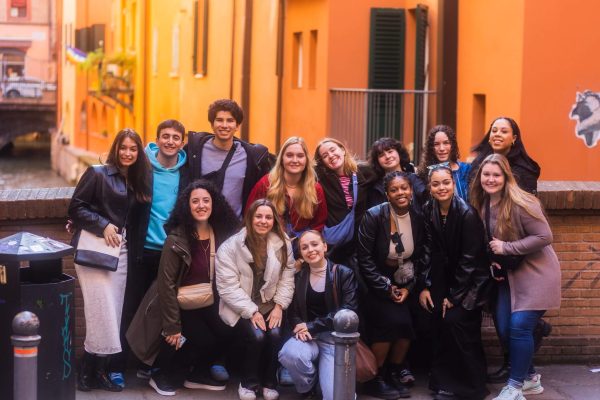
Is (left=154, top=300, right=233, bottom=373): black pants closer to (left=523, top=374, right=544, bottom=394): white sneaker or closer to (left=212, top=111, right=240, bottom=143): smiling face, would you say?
(left=212, top=111, right=240, bottom=143): smiling face

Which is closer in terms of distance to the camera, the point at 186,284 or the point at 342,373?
the point at 342,373

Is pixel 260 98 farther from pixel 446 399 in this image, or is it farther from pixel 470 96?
pixel 446 399

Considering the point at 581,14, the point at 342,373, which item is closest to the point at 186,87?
the point at 581,14

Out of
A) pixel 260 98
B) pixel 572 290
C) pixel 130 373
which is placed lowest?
pixel 130 373

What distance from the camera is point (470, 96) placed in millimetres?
18969

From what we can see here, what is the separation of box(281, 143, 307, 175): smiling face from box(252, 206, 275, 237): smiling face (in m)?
0.44

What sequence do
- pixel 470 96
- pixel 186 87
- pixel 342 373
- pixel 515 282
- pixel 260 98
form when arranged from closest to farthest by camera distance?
1. pixel 342 373
2. pixel 515 282
3. pixel 470 96
4. pixel 260 98
5. pixel 186 87

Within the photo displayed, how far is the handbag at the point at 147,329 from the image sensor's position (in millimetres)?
8828

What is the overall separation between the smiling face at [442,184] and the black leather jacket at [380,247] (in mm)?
264

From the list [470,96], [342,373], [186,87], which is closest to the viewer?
[342,373]

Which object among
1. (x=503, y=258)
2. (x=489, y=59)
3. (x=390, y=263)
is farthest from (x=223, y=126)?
(x=489, y=59)

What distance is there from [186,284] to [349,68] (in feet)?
40.6

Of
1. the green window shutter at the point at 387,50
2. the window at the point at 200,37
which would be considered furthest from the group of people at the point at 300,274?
the window at the point at 200,37

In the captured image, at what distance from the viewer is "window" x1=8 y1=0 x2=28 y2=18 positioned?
69.4 meters
